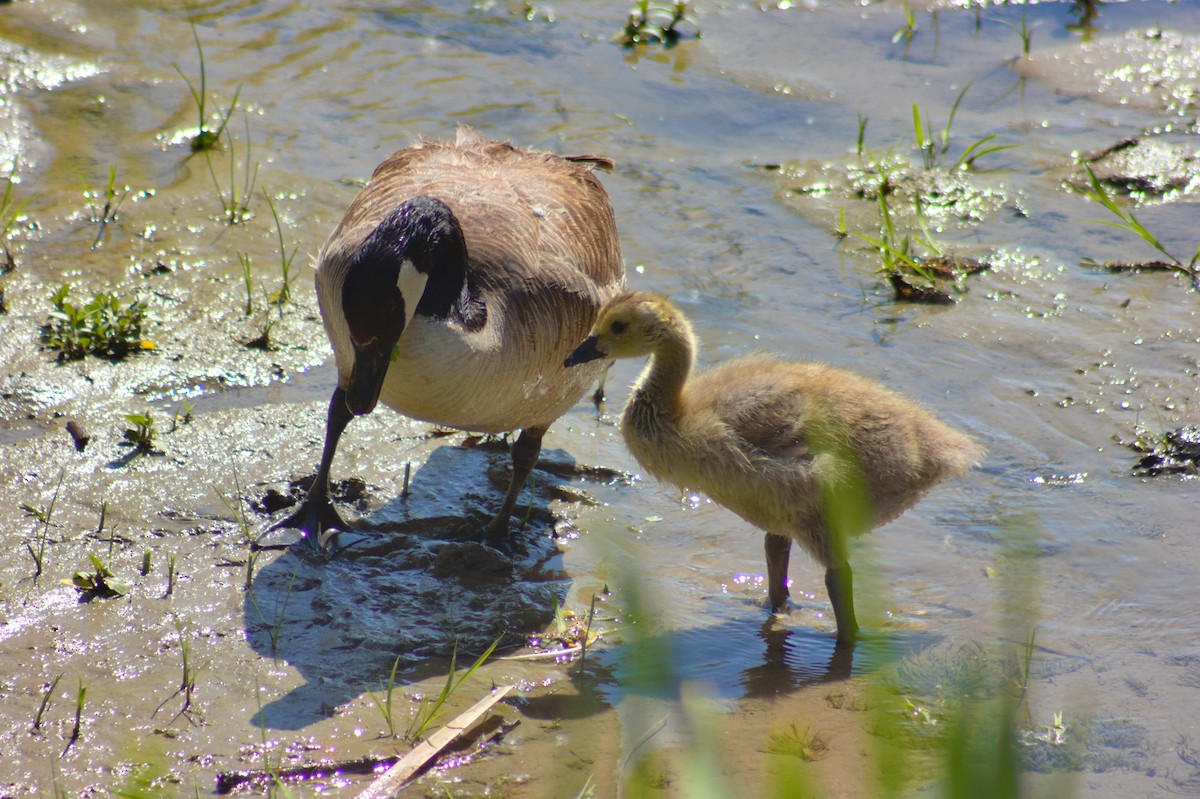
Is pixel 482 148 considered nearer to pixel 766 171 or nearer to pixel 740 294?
pixel 740 294

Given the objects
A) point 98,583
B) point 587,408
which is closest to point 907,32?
point 587,408

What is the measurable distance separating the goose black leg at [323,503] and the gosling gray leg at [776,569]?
6.11 ft

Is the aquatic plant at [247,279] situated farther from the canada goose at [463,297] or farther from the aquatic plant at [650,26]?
the aquatic plant at [650,26]

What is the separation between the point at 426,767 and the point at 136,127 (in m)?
6.65

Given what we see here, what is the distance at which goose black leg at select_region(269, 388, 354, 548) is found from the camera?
504 centimetres

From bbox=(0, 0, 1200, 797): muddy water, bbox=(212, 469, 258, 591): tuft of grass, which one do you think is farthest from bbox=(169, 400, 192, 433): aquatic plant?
bbox=(212, 469, 258, 591): tuft of grass

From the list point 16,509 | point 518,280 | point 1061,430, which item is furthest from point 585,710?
point 1061,430

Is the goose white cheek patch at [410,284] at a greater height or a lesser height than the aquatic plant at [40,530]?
greater

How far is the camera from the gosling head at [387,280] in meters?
4.36

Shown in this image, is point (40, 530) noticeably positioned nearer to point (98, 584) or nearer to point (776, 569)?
point (98, 584)

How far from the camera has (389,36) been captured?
430 inches

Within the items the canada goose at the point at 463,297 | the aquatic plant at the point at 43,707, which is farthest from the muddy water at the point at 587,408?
the canada goose at the point at 463,297

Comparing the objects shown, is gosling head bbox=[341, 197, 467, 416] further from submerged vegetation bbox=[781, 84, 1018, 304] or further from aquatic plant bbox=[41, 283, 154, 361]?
submerged vegetation bbox=[781, 84, 1018, 304]

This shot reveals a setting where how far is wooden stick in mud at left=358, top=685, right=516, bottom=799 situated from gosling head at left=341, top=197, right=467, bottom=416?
4.24 feet
